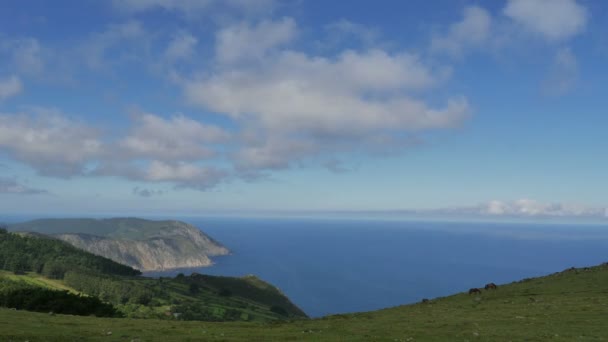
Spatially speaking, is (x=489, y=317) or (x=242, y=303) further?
(x=242, y=303)

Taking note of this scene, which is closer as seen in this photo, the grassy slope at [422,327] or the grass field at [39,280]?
the grassy slope at [422,327]

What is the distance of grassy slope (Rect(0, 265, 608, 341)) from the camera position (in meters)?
23.6

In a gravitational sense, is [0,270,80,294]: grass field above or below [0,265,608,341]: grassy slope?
below

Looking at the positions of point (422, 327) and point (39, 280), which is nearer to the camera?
point (422, 327)

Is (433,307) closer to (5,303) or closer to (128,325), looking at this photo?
(128,325)

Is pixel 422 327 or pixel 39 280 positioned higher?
pixel 422 327

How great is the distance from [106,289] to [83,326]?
16049 centimetres

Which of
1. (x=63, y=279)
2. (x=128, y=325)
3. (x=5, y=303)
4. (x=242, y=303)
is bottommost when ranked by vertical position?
(x=242, y=303)

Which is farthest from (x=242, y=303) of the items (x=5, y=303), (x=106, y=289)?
(x=5, y=303)

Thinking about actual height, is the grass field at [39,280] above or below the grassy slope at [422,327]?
below

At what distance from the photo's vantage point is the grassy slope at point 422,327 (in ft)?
77.5

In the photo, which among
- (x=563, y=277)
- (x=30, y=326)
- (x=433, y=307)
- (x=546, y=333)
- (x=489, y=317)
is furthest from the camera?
(x=563, y=277)

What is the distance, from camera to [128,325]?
29.7 m

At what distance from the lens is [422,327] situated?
28359 millimetres
